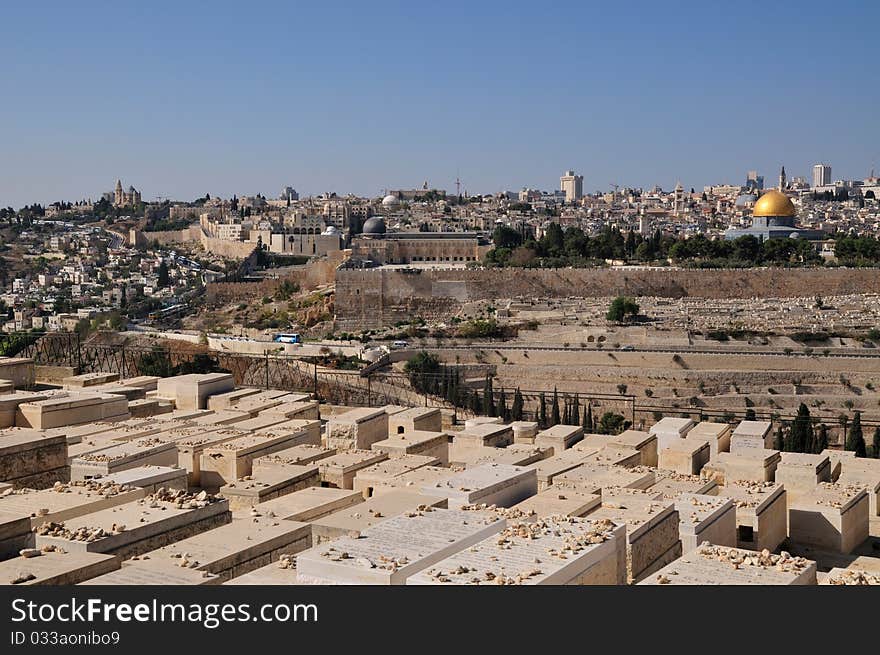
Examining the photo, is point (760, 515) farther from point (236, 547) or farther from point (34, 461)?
point (34, 461)

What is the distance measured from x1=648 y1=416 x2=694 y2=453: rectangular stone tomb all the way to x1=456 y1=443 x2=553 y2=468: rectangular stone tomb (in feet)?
3.40

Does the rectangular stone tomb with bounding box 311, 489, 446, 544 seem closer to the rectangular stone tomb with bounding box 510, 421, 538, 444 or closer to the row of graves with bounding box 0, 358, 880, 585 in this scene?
the row of graves with bounding box 0, 358, 880, 585

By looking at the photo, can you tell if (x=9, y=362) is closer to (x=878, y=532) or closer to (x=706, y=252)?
(x=878, y=532)

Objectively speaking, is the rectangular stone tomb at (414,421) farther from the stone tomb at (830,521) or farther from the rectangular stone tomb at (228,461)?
the stone tomb at (830,521)

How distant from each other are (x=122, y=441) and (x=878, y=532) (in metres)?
5.51

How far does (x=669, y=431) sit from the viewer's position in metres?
10.3

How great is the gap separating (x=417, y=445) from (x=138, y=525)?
341 cm

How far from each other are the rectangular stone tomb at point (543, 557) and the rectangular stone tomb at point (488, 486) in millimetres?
687

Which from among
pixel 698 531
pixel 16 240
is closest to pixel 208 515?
pixel 698 531

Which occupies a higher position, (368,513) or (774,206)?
(774,206)

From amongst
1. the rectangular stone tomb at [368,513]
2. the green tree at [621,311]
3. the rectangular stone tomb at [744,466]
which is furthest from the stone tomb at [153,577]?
the green tree at [621,311]

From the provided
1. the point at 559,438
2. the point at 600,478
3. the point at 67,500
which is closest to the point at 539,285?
the point at 559,438

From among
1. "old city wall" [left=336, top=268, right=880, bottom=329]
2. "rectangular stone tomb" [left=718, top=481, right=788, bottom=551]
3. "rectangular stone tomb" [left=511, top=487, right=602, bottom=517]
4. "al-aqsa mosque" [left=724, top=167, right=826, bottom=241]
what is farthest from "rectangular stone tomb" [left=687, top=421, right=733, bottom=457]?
"al-aqsa mosque" [left=724, top=167, right=826, bottom=241]

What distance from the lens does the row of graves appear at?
18.0 ft
